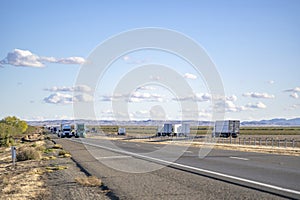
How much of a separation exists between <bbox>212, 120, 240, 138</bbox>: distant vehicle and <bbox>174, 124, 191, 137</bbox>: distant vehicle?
5.71 metres

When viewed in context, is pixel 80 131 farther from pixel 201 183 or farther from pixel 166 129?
pixel 201 183

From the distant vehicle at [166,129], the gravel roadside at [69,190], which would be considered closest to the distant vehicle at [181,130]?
the distant vehicle at [166,129]

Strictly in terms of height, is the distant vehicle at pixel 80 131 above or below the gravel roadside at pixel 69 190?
below

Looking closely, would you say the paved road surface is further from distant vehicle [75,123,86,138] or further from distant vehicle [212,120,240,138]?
distant vehicle [75,123,86,138]

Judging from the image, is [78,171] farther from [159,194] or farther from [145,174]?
[159,194]

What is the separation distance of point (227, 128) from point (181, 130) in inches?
451

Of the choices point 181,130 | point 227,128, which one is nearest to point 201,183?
point 227,128

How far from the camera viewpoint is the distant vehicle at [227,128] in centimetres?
7725

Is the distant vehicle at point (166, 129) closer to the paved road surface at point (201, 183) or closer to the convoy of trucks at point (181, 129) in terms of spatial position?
the convoy of trucks at point (181, 129)

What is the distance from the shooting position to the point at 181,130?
86.4 m

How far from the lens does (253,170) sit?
1734cm

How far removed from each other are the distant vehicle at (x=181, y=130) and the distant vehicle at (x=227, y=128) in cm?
571

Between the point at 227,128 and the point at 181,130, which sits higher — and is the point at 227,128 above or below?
above

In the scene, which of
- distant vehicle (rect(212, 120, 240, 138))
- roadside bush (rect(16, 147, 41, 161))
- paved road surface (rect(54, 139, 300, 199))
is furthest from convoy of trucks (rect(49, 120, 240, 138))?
paved road surface (rect(54, 139, 300, 199))
